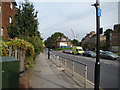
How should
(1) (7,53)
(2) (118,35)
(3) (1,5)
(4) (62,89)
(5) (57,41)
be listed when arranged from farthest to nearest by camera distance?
(5) (57,41)
(2) (118,35)
(3) (1,5)
(1) (7,53)
(4) (62,89)

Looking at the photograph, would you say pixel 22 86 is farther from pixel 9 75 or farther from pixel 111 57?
pixel 111 57

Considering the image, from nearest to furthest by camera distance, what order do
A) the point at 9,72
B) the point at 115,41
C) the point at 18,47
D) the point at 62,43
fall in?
the point at 9,72
the point at 18,47
the point at 115,41
the point at 62,43

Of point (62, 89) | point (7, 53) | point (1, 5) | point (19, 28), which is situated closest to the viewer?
point (62, 89)

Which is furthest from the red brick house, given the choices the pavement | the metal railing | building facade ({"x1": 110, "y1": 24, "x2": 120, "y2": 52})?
building facade ({"x1": 110, "y1": 24, "x2": 120, "y2": 52})

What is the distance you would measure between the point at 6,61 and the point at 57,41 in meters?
111

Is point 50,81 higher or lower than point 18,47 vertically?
lower

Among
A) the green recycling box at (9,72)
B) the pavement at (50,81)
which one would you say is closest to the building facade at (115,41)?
the pavement at (50,81)

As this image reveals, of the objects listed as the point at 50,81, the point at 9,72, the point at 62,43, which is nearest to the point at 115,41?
the point at 62,43

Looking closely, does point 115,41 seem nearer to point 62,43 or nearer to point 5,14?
point 62,43

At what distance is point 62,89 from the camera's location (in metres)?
5.58

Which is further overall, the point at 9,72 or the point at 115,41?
the point at 115,41

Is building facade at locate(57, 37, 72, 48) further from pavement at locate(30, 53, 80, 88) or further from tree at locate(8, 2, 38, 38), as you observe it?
pavement at locate(30, 53, 80, 88)

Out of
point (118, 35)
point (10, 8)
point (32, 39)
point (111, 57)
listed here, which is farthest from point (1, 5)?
point (118, 35)

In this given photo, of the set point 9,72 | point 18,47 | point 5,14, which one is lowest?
point 9,72
